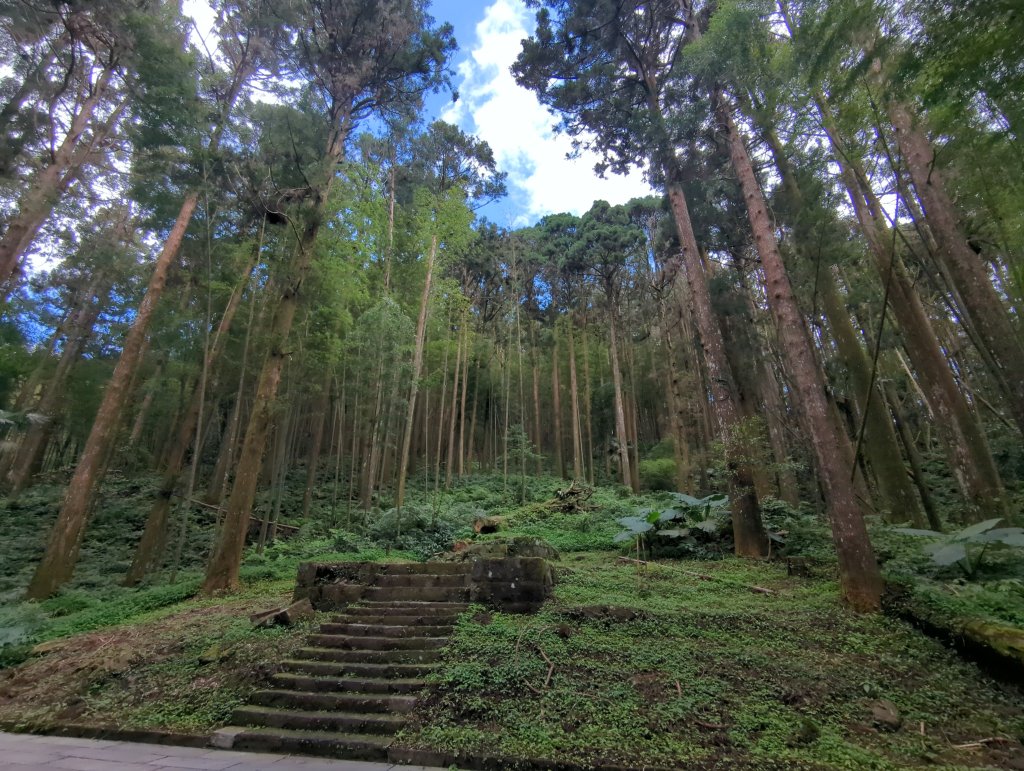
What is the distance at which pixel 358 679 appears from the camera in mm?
3670

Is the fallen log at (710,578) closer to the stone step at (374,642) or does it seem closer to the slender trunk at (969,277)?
the slender trunk at (969,277)

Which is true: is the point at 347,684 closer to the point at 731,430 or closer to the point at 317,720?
the point at 317,720

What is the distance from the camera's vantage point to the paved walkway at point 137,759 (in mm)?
2701

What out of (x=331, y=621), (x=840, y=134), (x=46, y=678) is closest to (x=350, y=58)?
(x=840, y=134)

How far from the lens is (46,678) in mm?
4273

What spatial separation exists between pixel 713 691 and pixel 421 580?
3.50 meters

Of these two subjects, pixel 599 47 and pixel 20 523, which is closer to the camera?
pixel 599 47

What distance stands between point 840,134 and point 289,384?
36.4 ft

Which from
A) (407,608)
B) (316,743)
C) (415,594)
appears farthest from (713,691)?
(415,594)

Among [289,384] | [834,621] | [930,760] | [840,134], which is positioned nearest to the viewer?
[930,760]

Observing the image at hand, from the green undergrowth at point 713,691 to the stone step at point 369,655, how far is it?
0.24m

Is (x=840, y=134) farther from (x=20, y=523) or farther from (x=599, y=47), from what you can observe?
(x=20, y=523)

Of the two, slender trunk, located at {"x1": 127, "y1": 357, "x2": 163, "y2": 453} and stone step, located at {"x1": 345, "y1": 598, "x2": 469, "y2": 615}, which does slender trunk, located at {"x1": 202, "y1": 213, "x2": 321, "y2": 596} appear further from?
slender trunk, located at {"x1": 127, "y1": 357, "x2": 163, "y2": 453}

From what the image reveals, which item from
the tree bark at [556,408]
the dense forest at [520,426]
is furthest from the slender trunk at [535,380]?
the dense forest at [520,426]
